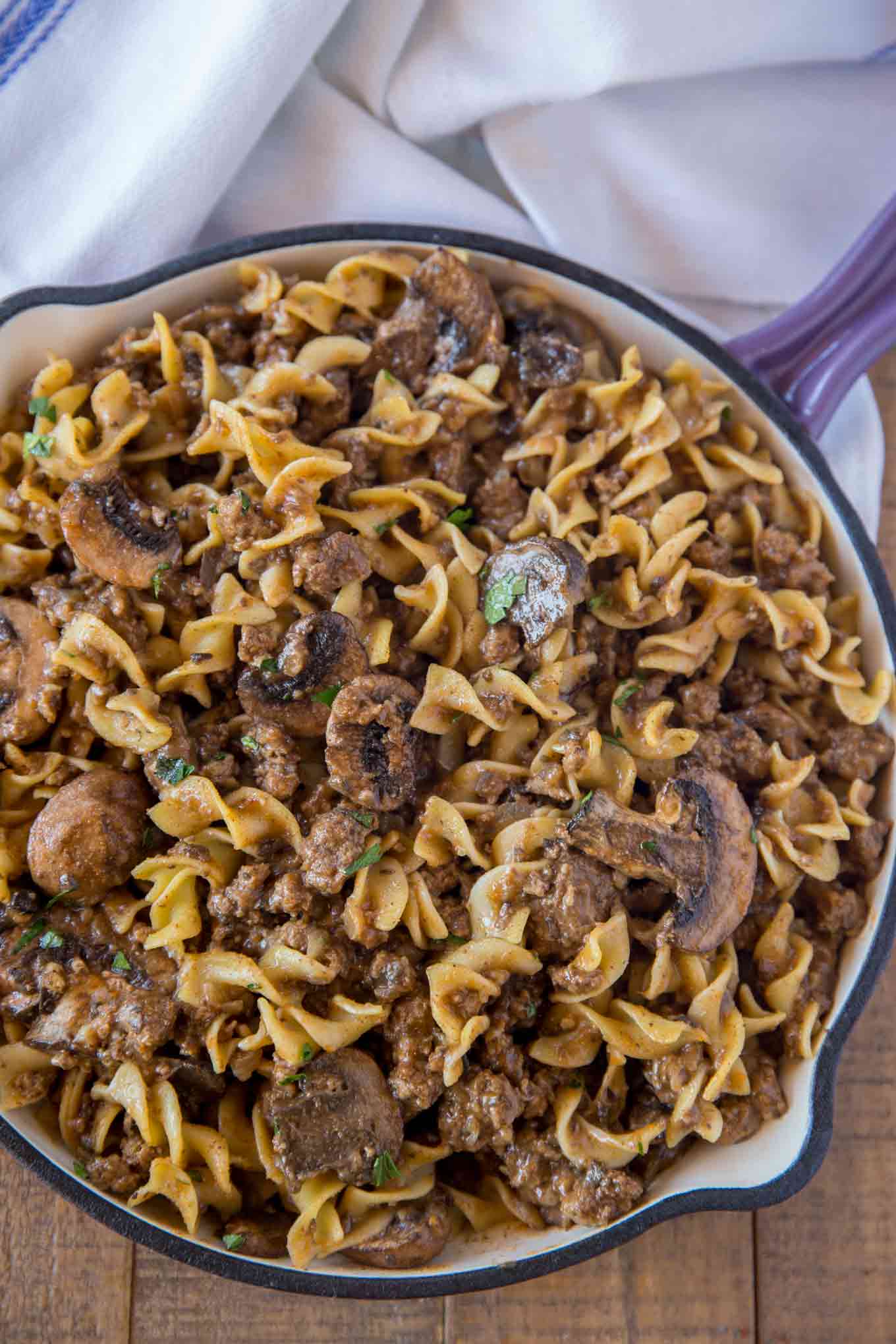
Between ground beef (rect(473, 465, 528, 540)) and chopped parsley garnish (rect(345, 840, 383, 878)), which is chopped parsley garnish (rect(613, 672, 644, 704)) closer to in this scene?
ground beef (rect(473, 465, 528, 540))

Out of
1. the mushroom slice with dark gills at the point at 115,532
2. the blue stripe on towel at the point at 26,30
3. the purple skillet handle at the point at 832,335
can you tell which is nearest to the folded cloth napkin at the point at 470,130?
the blue stripe on towel at the point at 26,30

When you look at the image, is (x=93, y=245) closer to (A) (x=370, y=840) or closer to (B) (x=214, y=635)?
(B) (x=214, y=635)

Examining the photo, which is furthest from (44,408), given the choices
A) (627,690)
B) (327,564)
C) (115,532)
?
(627,690)

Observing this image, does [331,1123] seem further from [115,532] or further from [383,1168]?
[115,532]

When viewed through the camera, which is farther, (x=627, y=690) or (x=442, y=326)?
(x=442, y=326)

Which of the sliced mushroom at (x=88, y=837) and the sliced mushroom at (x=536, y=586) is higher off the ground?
the sliced mushroom at (x=536, y=586)

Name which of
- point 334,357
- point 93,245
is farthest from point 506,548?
point 93,245

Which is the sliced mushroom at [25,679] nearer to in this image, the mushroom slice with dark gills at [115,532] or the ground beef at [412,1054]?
the mushroom slice with dark gills at [115,532]
